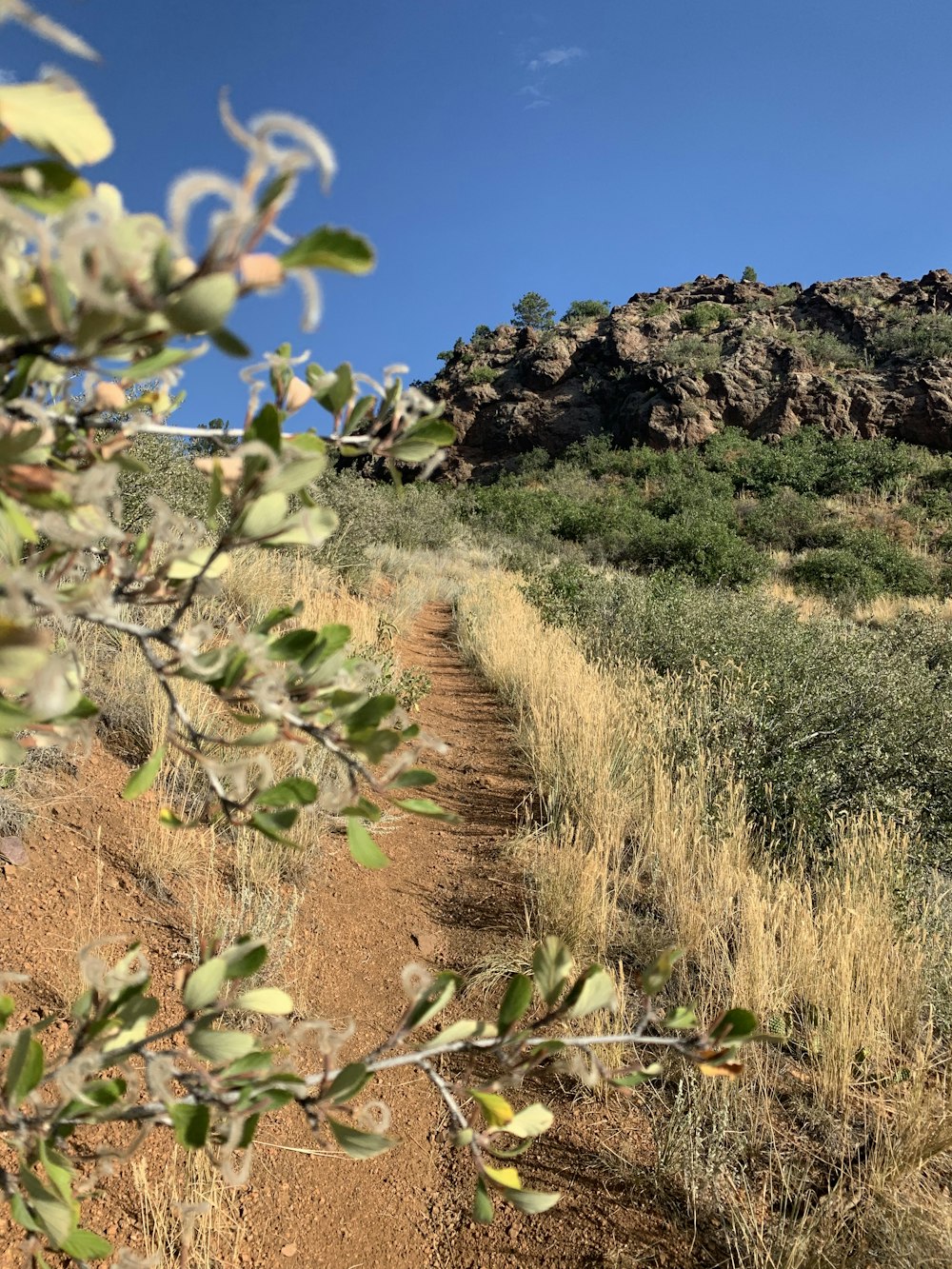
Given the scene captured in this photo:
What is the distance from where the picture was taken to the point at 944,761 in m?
3.71

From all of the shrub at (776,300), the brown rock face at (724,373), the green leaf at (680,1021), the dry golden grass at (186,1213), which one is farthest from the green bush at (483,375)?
the green leaf at (680,1021)

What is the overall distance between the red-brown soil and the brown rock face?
78.9 ft

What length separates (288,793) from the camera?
680mm

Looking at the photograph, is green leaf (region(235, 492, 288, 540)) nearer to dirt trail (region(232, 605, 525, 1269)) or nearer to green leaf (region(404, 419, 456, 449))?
green leaf (region(404, 419, 456, 449))

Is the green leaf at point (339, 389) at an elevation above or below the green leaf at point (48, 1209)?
above

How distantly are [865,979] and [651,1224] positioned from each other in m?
0.94

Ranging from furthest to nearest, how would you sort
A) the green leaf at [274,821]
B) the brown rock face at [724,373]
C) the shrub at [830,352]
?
the shrub at [830,352]
the brown rock face at [724,373]
the green leaf at [274,821]

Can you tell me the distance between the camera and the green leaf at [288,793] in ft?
2.20

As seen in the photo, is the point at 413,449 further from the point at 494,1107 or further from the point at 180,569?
the point at 494,1107

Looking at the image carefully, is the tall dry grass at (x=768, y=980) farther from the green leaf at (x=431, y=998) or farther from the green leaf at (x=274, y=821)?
the green leaf at (x=274, y=821)

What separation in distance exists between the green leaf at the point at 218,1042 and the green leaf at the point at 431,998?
15cm

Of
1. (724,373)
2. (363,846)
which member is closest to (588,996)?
(363,846)

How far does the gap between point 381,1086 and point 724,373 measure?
27828mm

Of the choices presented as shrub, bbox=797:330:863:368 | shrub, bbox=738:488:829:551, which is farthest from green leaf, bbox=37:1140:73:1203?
shrub, bbox=797:330:863:368
